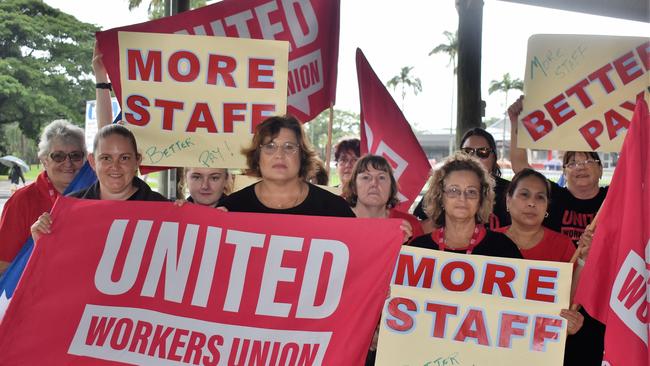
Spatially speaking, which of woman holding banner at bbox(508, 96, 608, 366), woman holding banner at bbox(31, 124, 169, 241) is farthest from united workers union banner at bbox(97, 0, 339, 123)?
woman holding banner at bbox(508, 96, 608, 366)

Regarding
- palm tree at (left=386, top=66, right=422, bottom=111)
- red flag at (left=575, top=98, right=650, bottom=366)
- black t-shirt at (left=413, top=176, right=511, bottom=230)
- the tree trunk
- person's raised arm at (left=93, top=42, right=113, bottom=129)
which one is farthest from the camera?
palm tree at (left=386, top=66, right=422, bottom=111)

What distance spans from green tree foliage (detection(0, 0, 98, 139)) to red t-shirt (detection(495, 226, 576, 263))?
12.1 meters

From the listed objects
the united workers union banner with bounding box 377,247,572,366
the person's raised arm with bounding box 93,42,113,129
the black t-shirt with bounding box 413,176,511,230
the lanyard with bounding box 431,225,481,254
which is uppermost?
the person's raised arm with bounding box 93,42,113,129

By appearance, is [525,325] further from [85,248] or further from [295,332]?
[85,248]

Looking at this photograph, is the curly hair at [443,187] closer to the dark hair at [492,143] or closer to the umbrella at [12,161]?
the dark hair at [492,143]

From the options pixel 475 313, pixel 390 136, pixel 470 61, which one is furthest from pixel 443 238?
pixel 470 61

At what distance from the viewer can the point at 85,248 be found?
2.98 metres

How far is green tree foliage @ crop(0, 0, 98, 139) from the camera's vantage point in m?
13.2

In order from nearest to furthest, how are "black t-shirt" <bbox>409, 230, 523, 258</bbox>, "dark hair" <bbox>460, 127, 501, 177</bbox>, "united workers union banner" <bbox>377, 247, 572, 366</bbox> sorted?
"united workers union banner" <bbox>377, 247, 572, 366</bbox> → "black t-shirt" <bbox>409, 230, 523, 258</bbox> → "dark hair" <bbox>460, 127, 501, 177</bbox>

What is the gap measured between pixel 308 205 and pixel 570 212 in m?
1.63

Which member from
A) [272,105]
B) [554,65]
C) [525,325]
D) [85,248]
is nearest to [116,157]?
[85,248]

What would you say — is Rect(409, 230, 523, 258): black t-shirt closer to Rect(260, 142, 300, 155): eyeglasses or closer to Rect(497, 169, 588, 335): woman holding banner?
Answer: Rect(497, 169, 588, 335): woman holding banner

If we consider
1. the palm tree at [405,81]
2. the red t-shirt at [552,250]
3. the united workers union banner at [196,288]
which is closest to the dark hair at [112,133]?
the united workers union banner at [196,288]

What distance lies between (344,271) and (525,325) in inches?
30.4
